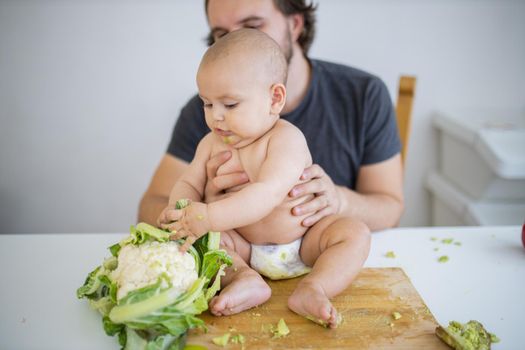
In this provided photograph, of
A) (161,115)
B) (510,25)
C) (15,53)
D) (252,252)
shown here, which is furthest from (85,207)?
(510,25)

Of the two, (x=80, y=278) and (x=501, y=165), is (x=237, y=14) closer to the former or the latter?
(x=80, y=278)

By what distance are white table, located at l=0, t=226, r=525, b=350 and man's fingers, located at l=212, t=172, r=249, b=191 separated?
367 mm

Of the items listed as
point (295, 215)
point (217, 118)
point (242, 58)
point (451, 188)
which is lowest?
point (451, 188)

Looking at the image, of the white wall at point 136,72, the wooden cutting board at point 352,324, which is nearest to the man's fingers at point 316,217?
the wooden cutting board at point 352,324

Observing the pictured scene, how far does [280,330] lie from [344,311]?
15cm

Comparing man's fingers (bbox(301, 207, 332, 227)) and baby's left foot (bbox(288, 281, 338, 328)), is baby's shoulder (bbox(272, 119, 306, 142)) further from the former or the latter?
baby's left foot (bbox(288, 281, 338, 328))

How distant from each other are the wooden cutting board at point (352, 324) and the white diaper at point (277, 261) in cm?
4

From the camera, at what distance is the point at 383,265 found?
47.1 inches

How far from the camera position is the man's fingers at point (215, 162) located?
1094 mm

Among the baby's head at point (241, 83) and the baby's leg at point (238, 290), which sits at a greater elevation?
the baby's head at point (241, 83)

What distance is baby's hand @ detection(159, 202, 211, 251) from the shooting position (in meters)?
0.93

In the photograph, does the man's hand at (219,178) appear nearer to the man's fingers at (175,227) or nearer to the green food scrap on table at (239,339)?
the man's fingers at (175,227)

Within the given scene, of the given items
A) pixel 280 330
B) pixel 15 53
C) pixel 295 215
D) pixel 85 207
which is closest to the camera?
pixel 280 330

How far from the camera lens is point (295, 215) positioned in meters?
1.12
